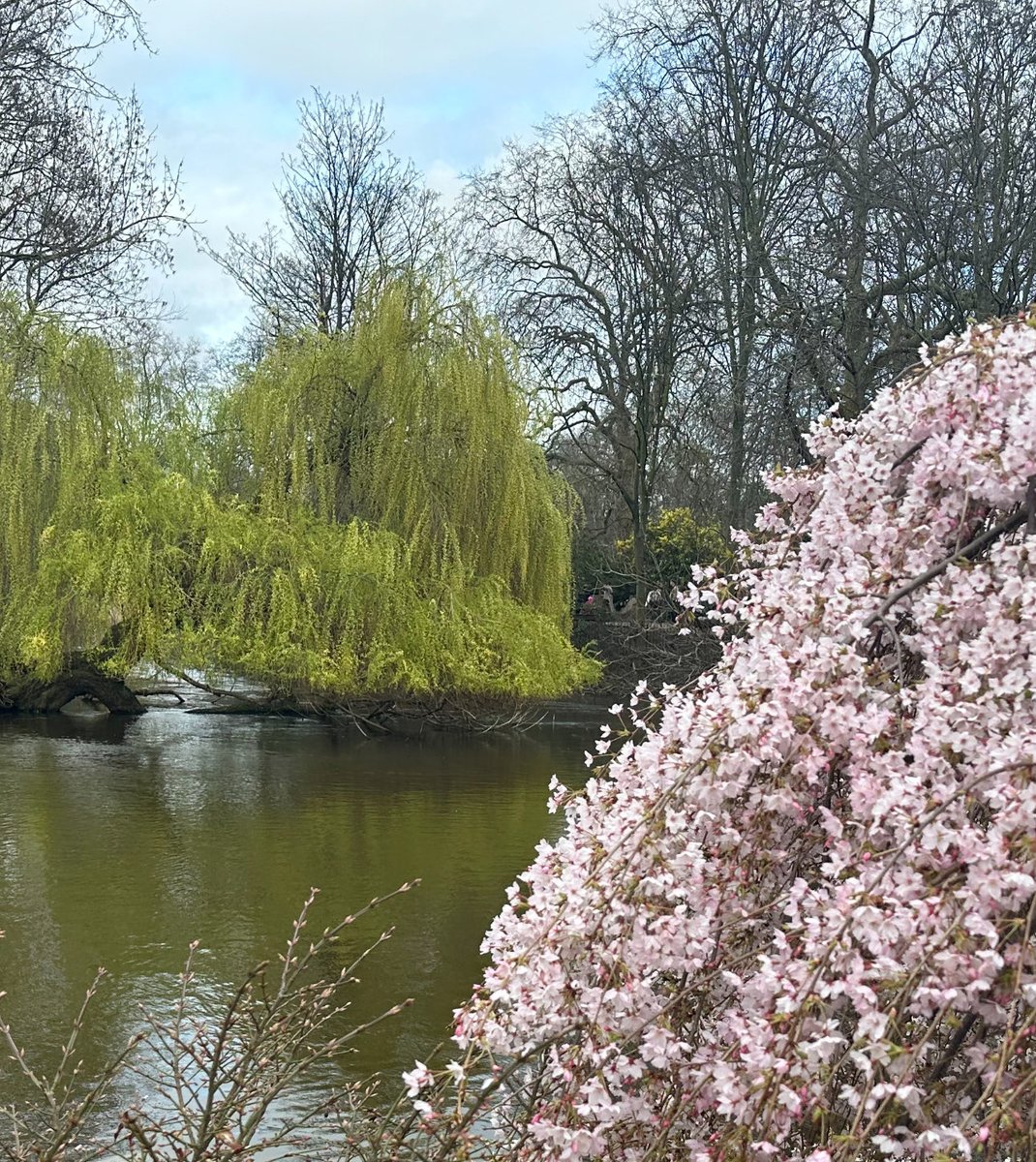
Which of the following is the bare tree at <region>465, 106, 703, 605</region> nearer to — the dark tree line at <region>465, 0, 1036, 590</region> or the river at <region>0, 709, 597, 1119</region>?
the dark tree line at <region>465, 0, 1036, 590</region>

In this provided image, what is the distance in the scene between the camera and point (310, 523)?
1231cm

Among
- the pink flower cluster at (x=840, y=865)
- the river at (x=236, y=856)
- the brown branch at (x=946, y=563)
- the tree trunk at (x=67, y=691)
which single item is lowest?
the river at (x=236, y=856)

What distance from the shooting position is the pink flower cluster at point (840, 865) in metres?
1.66

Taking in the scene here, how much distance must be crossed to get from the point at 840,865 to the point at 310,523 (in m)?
10.8

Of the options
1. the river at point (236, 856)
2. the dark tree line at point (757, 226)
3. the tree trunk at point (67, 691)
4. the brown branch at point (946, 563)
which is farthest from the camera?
the tree trunk at point (67, 691)

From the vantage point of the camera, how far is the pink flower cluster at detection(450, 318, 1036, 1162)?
5.44ft

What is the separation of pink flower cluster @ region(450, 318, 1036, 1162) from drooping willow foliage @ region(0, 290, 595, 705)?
31.2 ft

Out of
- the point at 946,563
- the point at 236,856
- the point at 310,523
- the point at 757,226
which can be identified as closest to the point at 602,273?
the point at 757,226

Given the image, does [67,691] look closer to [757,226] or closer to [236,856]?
[236,856]

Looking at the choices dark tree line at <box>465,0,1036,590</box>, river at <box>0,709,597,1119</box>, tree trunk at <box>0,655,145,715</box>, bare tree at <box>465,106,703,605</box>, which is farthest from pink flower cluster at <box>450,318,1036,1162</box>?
bare tree at <box>465,106,703,605</box>

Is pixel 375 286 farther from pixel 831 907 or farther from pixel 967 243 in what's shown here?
pixel 831 907

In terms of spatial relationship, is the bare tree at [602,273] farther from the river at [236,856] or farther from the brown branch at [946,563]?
the brown branch at [946,563]

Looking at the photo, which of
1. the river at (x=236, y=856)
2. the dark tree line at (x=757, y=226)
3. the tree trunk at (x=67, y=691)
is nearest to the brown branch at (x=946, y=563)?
the river at (x=236, y=856)

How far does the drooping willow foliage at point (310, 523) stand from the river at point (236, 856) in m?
0.83
